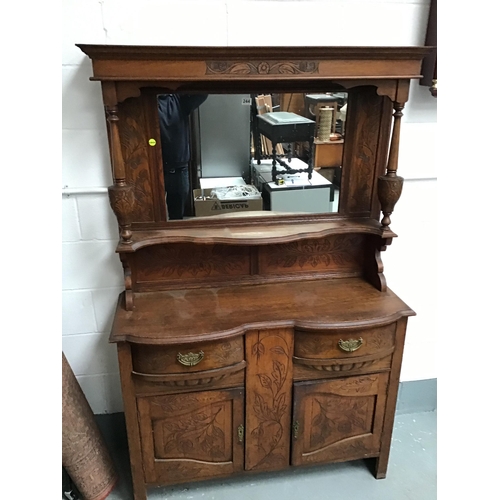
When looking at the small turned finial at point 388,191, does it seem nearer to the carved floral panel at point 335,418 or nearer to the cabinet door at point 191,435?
the carved floral panel at point 335,418

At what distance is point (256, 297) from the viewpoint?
152 centimetres

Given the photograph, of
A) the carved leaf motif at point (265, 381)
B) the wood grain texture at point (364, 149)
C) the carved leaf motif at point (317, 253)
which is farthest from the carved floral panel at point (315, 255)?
the carved leaf motif at point (265, 381)

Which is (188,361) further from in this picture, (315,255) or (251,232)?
(315,255)

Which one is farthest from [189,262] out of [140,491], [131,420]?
[140,491]

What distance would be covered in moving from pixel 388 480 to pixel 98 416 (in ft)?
3.95

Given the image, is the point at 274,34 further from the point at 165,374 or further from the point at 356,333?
the point at 165,374

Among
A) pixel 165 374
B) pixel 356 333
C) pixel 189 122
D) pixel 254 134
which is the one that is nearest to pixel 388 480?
pixel 356 333

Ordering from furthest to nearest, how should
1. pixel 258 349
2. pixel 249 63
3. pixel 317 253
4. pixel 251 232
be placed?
pixel 317 253 → pixel 251 232 → pixel 258 349 → pixel 249 63

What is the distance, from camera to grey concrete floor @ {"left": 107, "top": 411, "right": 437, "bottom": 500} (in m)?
1.63

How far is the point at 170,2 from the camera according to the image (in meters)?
1.30

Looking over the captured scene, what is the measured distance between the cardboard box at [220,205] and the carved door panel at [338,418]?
24.9 inches

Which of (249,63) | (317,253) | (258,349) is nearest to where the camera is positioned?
(249,63)

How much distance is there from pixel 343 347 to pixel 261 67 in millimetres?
901

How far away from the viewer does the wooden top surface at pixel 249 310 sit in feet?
4.36
